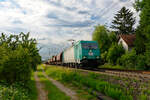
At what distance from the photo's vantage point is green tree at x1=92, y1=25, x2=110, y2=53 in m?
44.7

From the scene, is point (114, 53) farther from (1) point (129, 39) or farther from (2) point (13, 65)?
(2) point (13, 65)

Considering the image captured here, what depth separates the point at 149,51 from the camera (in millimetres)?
19641

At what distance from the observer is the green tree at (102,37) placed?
44.7 meters

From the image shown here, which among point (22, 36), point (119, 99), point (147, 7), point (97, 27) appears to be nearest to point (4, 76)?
point (22, 36)

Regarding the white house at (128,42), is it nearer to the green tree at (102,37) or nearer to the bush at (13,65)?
the green tree at (102,37)

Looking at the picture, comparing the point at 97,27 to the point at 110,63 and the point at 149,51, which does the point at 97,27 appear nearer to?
the point at 110,63

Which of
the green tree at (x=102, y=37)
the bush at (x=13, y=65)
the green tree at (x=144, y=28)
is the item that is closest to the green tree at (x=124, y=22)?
the green tree at (x=102, y=37)

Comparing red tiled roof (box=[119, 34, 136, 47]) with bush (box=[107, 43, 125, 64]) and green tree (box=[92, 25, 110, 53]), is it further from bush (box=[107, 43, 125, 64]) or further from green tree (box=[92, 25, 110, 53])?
green tree (box=[92, 25, 110, 53])

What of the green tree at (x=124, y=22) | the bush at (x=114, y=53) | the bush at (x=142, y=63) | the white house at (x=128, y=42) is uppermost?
the green tree at (x=124, y=22)

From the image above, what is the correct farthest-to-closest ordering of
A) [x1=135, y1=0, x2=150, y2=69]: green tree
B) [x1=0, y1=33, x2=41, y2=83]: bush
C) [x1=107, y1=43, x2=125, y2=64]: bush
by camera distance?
[x1=107, y1=43, x2=125, y2=64]: bush
[x1=135, y1=0, x2=150, y2=69]: green tree
[x1=0, y1=33, x2=41, y2=83]: bush

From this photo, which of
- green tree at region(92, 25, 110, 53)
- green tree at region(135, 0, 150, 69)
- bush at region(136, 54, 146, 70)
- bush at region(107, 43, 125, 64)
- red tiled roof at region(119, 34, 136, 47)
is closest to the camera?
green tree at region(135, 0, 150, 69)

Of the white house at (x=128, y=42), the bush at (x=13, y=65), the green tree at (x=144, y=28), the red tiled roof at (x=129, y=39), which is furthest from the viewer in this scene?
the red tiled roof at (x=129, y=39)

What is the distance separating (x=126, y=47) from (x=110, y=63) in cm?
680

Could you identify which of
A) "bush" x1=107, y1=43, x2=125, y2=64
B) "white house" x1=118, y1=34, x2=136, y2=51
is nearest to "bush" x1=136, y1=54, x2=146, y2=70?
"bush" x1=107, y1=43, x2=125, y2=64
